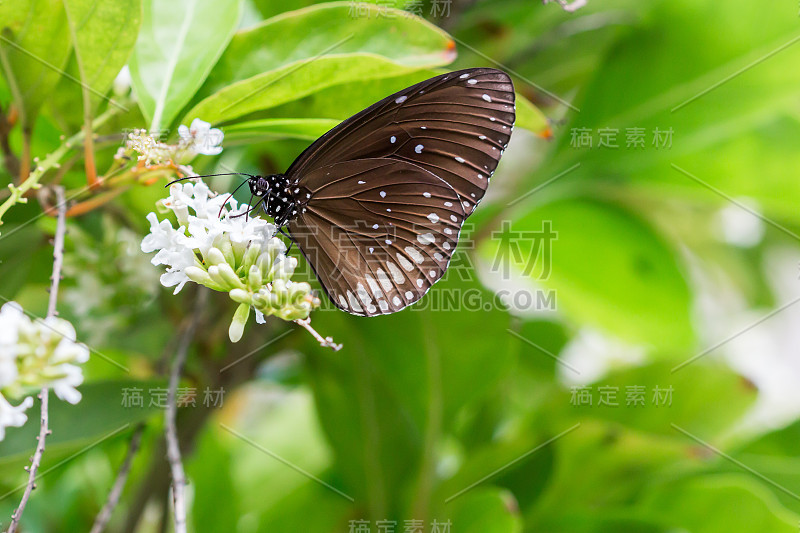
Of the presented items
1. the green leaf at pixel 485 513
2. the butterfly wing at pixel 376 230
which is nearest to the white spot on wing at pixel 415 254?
the butterfly wing at pixel 376 230

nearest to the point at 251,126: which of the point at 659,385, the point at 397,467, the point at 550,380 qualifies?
the point at 397,467

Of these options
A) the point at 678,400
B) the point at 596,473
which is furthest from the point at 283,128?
the point at 678,400

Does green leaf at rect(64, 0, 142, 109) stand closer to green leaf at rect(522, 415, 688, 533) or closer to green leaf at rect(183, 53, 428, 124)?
green leaf at rect(183, 53, 428, 124)

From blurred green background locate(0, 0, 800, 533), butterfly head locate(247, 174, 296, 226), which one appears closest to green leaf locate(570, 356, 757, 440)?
blurred green background locate(0, 0, 800, 533)

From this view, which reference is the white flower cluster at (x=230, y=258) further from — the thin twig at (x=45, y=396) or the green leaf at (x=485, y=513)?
the green leaf at (x=485, y=513)

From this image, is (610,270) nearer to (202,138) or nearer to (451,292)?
(451,292)

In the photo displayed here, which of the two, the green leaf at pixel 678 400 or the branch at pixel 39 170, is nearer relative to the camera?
the branch at pixel 39 170
